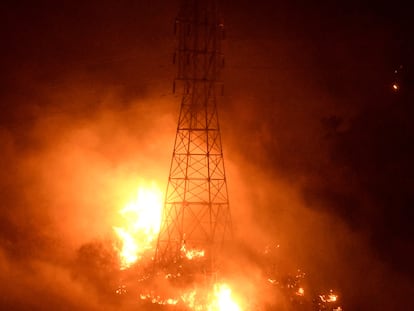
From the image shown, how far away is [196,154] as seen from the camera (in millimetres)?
14945

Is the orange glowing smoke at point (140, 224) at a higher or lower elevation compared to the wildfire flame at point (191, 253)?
higher

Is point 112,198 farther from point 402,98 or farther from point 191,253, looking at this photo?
point 402,98

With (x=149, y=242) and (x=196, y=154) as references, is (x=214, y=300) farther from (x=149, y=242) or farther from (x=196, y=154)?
(x=196, y=154)

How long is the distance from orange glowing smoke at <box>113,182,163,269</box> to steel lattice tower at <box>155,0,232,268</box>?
52cm

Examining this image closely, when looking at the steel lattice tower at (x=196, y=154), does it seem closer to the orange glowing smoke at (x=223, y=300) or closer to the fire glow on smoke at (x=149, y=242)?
the fire glow on smoke at (x=149, y=242)

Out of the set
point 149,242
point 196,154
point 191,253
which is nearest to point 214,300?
point 191,253

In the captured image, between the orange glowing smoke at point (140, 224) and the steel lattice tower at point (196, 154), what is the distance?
52 centimetres

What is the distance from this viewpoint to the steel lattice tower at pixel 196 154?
48.9 feet

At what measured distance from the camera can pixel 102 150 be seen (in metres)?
20.8

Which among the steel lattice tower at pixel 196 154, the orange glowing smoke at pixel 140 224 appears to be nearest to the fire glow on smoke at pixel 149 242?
the orange glowing smoke at pixel 140 224

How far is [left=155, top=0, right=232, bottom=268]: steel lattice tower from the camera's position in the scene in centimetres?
1489

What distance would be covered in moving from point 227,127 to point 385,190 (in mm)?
7384

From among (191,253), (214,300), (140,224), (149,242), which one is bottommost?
(214,300)

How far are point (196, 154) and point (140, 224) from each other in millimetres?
5219
